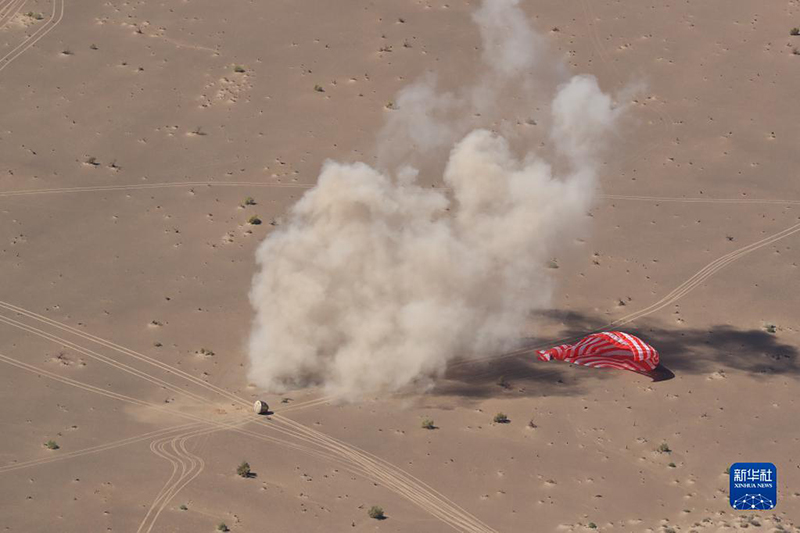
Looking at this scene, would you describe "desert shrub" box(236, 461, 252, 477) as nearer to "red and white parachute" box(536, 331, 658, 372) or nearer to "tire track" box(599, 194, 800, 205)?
"red and white parachute" box(536, 331, 658, 372)

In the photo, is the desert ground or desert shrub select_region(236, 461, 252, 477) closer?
the desert ground

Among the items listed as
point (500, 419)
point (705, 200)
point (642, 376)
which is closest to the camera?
point (500, 419)

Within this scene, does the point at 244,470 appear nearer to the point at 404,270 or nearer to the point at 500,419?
the point at 500,419

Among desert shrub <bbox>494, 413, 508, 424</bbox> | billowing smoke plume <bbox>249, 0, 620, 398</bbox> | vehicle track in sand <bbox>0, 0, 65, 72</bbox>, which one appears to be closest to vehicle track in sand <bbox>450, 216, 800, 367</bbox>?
billowing smoke plume <bbox>249, 0, 620, 398</bbox>

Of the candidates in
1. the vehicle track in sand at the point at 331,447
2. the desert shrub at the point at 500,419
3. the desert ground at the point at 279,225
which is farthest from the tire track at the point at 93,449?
the desert shrub at the point at 500,419

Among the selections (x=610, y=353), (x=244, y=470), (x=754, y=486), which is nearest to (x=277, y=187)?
(x=610, y=353)

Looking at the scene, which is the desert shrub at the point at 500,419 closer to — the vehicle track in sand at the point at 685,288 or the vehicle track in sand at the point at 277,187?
the vehicle track in sand at the point at 685,288
